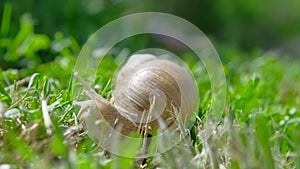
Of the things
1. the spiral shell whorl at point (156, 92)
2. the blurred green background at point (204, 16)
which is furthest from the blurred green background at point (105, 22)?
the spiral shell whorl at point (156, 92)

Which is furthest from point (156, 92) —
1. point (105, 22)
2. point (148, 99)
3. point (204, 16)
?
point (204, 16)

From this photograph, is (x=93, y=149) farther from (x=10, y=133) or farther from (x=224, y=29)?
(x=224, y=29)

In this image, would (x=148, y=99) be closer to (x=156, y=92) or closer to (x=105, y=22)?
(x=156, y=92)

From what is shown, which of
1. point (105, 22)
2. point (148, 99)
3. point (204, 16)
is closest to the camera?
point (148, 99)

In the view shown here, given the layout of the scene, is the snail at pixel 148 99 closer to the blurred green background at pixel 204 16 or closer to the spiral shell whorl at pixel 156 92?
the spiral shell whorl at pixel 156 92

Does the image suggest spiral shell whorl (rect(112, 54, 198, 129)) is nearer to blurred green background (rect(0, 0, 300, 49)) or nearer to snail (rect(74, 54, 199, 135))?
snail (rect(74, 54, 199, 135))

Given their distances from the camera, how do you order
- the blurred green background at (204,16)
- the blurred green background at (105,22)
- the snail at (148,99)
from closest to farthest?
1. the snail at (148,99)
2. the blurred green background at (105,22)
3. the blurred green background at (204,16)

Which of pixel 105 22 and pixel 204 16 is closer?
pixel 105 22

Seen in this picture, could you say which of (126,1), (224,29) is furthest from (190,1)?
(126,1)

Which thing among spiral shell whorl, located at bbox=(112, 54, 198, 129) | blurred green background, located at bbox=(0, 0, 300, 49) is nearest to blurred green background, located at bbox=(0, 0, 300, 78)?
blurred green background, located at bbox=(0, 0, 300, 49)
